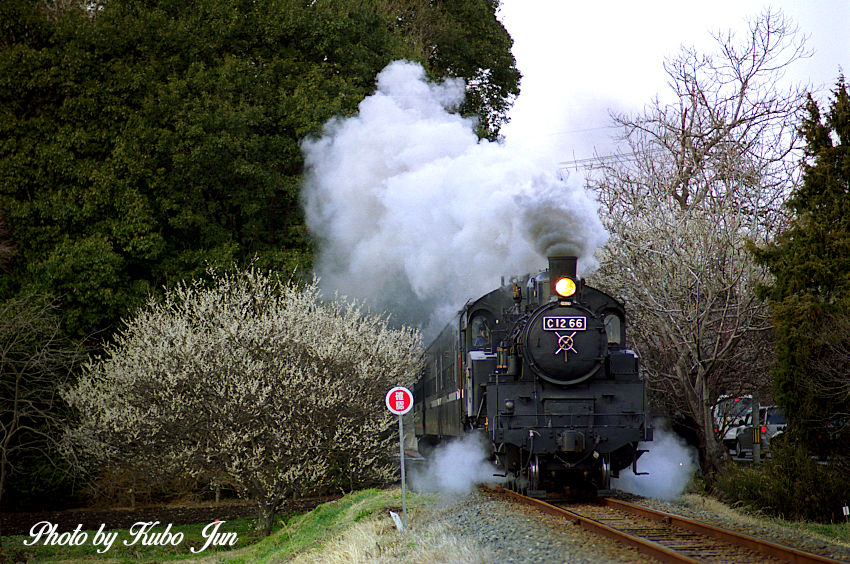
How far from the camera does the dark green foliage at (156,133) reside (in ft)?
81.7

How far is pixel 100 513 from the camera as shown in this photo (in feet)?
81.1

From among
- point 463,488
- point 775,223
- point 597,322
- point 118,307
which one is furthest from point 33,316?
point 775,223

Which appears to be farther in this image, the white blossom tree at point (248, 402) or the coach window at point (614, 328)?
the white blossom tree at point (248, 402)

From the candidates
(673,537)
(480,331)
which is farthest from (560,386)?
(673,537)

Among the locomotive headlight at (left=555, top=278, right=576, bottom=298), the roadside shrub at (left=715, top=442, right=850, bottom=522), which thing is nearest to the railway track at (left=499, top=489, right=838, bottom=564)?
the locomotive headlight at (left=555, top=278, right=576, bottom=298)

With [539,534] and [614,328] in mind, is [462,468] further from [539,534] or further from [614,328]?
[539,534]

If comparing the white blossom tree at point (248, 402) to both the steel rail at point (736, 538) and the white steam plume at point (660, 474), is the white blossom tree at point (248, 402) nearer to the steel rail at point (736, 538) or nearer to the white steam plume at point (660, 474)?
the white steam plume at point (660, 474)

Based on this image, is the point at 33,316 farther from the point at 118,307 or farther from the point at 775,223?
the point at 775,223

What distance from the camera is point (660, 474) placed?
631 inches

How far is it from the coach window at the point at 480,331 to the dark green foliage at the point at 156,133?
12.2m

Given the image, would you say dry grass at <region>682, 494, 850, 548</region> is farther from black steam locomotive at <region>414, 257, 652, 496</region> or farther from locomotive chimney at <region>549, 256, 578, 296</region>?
locomotive chimney at <region>549, 256, 578, 296</region>

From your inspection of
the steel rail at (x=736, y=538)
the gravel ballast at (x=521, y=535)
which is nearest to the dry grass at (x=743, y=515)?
the steel rail at (x=736, y=538)

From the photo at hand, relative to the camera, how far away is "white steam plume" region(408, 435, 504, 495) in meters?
15.5

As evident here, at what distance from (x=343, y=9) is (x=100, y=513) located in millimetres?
16982
